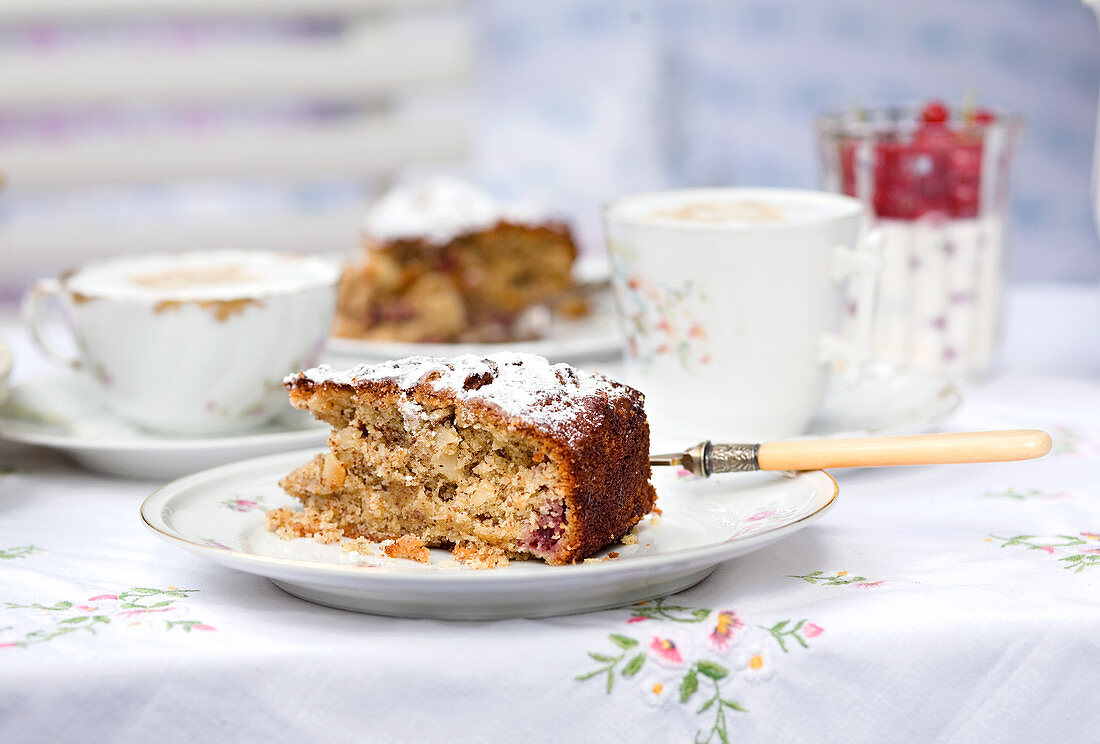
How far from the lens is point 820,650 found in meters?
0.85

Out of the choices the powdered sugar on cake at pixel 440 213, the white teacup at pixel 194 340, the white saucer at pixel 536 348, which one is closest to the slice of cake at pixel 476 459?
the white teacup at pixel 194 340

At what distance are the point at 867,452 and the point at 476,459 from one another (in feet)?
1.20

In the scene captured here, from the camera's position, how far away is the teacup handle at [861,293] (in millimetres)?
1335

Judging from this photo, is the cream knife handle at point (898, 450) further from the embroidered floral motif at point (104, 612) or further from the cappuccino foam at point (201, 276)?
the cappuccino foam at point (201, 276)

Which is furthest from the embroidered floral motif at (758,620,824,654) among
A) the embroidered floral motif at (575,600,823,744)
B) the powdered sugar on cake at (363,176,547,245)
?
the powdered sugar on cake at (363,176,547,245)

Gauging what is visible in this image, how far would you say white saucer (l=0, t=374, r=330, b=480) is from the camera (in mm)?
1272

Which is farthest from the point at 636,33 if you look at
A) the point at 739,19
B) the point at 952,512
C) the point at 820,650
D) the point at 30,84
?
the point at 820,650

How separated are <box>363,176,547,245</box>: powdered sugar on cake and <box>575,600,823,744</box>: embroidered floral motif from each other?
1581 millimetres

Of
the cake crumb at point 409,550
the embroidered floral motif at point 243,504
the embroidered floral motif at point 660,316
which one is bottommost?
the cake crumb at point 409,550

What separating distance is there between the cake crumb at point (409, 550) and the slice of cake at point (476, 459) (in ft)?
0.05

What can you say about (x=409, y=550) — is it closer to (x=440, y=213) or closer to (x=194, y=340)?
(x=194, y=340)

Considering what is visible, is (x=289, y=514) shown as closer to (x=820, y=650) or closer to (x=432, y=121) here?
(x=820, y=650)

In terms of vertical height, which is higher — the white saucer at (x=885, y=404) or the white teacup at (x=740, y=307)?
the white teacup at (x=740, y=307)

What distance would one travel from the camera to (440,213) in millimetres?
2379
